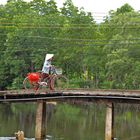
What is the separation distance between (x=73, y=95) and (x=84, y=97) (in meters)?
0.73

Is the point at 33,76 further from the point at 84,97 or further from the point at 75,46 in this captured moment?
the point at 75,46

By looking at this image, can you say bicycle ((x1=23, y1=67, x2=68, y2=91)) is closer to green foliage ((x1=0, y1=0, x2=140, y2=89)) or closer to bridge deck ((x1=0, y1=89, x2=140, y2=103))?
bridge deck ((x1=0, y1=89, x2=140, y2=103))

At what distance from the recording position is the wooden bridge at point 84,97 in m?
30.5

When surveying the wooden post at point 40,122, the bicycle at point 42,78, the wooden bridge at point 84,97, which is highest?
the bicycle at point 42,78

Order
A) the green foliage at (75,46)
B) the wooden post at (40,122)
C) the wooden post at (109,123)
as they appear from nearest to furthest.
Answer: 1. the wooden post at (109,123)
2. the wooden post at (40,122)
3. the green foliage at (75,46)

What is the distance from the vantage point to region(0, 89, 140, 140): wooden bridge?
3055 centimetres

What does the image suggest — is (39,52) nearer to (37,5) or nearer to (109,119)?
(37,5)

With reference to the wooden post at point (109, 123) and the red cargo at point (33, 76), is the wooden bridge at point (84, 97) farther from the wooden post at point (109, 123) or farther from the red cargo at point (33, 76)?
the red cargo at point (33, 76)

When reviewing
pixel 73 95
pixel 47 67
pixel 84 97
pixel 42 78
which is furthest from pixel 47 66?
pixel 84 97

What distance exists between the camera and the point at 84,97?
1271 inches

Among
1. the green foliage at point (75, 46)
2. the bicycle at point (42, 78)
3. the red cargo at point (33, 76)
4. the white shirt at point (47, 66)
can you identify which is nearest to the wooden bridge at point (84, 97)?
the bicycle at point (42, 78)

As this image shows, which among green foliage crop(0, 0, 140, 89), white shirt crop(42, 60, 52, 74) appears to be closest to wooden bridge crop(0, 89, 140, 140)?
white shirt crop(42, 60, 52, 74)

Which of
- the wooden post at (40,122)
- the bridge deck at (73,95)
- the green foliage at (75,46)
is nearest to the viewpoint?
the bridge deck at (73,95)

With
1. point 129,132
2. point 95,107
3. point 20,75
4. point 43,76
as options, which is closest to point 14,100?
point 43,76
